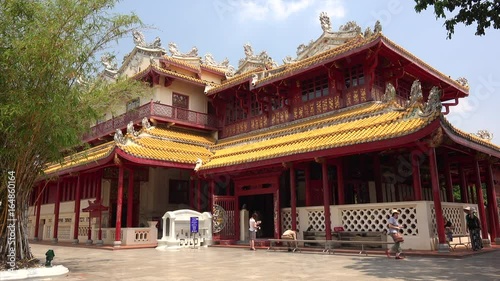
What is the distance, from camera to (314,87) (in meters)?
16.8

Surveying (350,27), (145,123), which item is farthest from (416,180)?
(145,123)

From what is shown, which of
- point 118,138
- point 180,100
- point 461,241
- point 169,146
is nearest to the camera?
point 461,241

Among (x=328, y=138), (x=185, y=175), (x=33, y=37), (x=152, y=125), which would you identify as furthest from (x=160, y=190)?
(x=33, y=37)

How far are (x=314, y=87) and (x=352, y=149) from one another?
545 cm

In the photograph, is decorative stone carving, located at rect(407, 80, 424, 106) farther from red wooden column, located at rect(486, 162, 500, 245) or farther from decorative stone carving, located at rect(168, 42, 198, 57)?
decorative stone carving, located at rect(168, 42, 198, 57)

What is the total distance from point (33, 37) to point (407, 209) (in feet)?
33.5

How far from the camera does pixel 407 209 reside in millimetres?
11430

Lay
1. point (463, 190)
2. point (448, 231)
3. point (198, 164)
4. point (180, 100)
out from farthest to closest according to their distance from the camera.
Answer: point (180, 100), point (198, 164), point (463, 190), point (448, 231)

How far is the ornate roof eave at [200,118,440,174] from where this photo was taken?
10.5 meters

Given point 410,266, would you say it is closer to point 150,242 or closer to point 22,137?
point 22,137

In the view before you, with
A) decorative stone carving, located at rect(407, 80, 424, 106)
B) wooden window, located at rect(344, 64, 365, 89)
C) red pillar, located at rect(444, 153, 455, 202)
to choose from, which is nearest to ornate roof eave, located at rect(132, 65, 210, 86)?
wooden window, located at rect(344, 64, 365, 89)

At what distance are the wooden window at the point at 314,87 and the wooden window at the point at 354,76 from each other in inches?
38.1

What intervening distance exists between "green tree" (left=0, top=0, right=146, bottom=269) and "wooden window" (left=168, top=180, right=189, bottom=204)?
38.2 ft

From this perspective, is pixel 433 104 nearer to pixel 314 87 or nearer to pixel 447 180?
pixel 447 180
